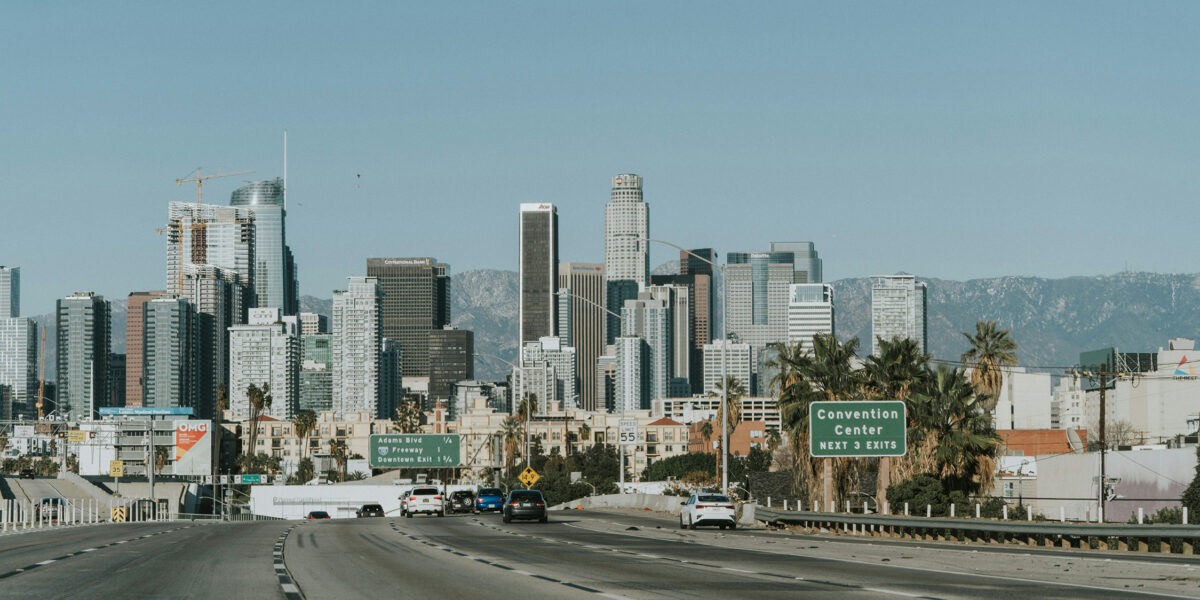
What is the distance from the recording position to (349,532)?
5241 cm

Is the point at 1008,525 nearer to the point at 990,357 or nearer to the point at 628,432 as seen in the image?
the point at 628,432

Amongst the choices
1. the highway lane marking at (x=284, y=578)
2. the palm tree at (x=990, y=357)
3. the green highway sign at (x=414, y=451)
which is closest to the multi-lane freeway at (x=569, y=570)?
the highway lane marking at (x=284, y=578)

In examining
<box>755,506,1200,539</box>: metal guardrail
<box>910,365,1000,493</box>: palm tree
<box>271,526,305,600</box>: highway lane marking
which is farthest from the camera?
<box>910,365,1000,493</box>: palm tree

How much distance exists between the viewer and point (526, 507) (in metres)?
62.7

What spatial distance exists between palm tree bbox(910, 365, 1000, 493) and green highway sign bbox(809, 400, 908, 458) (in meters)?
7.85

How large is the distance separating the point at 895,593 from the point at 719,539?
23799 mm

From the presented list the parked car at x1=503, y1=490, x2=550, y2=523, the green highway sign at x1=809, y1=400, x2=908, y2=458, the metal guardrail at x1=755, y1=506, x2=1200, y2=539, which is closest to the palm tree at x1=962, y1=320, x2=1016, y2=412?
the green highway sign at x1=809, y1=400, x2=908, y2=458

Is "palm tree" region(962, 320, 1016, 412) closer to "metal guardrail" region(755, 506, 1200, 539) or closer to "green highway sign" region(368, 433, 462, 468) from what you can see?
"green highway sign" region(368, 433, 462, 468)

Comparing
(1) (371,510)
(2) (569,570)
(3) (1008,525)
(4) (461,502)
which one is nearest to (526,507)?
(4) (461,502)

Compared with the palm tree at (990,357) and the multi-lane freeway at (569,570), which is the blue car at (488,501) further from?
the multi-lane freeway at (569,570)

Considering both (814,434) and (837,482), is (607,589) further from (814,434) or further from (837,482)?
(837,482)

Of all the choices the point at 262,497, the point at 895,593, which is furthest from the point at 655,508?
the point at 262,497

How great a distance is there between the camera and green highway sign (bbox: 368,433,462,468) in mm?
109312

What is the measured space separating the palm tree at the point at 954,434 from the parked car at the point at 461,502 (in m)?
27.9
